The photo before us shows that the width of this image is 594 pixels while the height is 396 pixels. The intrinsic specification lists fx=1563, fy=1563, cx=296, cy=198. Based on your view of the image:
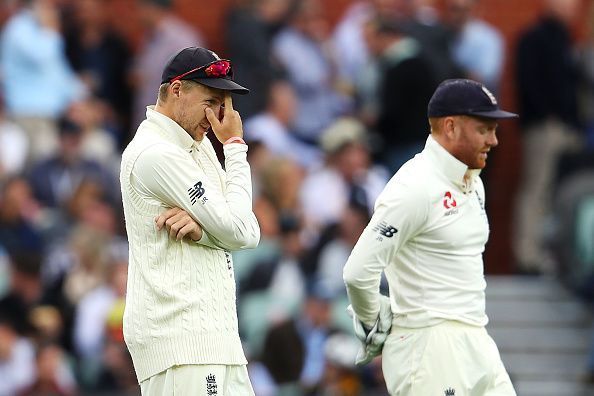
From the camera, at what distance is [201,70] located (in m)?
6.94

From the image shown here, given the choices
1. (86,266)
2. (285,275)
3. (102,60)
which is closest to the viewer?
(86,266)

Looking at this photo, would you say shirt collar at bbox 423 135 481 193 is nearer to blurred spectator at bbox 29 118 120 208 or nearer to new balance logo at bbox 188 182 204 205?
new balance logo at bbox 188 182 204 205

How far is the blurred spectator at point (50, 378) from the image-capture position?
40.9 feet

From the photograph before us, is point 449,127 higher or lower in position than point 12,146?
higher

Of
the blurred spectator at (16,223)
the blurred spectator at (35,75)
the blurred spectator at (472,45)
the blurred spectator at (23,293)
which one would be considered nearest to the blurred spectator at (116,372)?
the blurred spectator at (23,293)

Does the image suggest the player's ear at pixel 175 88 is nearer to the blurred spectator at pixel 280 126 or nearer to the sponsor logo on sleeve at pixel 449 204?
the sponsor logo on sleeve at pixel 449 204

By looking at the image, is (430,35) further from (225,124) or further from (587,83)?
(225,124)

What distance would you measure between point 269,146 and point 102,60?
2.16 metres

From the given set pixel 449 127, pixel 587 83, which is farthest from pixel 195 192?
pixel 587 83

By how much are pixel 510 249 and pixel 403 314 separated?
29.2 feet

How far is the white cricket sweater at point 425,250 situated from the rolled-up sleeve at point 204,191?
822 millimetres

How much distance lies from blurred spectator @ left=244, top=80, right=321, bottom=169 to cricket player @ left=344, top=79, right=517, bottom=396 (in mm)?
7095

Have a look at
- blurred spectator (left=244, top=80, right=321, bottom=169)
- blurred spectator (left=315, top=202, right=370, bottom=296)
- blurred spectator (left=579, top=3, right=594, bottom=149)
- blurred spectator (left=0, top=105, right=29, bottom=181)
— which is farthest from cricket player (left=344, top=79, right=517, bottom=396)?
blurred spectator (left=579, top=3, right=594, bottom=149)

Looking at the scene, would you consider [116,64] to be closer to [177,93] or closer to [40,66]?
[40,66]
